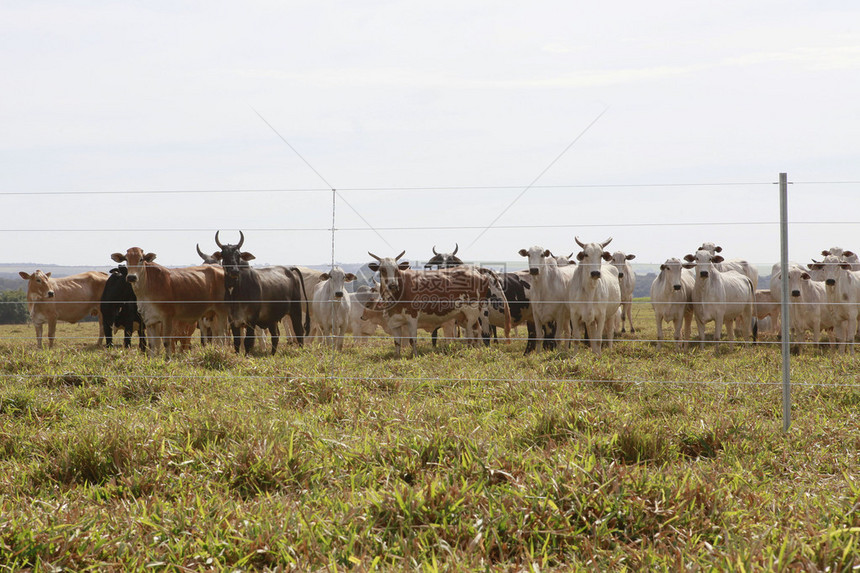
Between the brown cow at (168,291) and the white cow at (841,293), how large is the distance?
1114cm

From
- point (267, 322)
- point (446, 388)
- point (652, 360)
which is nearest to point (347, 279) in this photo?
point (267, 322)

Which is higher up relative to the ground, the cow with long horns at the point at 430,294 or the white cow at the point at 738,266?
the white cow at the point at 738,266

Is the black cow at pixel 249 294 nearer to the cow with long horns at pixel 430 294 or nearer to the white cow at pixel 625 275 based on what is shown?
the cow with long horns at pixel 430 294

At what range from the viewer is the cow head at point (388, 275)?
1413 centimetres

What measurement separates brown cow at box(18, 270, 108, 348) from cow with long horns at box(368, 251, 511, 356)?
7479 millimetres

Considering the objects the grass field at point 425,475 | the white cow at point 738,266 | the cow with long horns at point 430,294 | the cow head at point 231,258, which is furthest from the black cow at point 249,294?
the white cow at point 738,266

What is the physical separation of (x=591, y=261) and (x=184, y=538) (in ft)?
34.0

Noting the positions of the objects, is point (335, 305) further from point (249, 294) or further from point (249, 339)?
point (249, 339)

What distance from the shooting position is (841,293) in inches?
568

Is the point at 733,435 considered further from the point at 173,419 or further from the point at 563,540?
the point at 173,419

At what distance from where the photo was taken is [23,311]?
30391 millimetres

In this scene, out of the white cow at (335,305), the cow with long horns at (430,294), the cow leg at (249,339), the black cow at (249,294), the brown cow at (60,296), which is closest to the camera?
the cow leg at (249,339)

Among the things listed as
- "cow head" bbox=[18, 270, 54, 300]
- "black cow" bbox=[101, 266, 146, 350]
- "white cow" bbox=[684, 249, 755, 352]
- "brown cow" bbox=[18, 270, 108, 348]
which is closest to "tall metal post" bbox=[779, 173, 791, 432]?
"white cow" bbox=[684, 249, 755, 352]

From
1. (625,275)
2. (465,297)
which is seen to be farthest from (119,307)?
(625,275)
